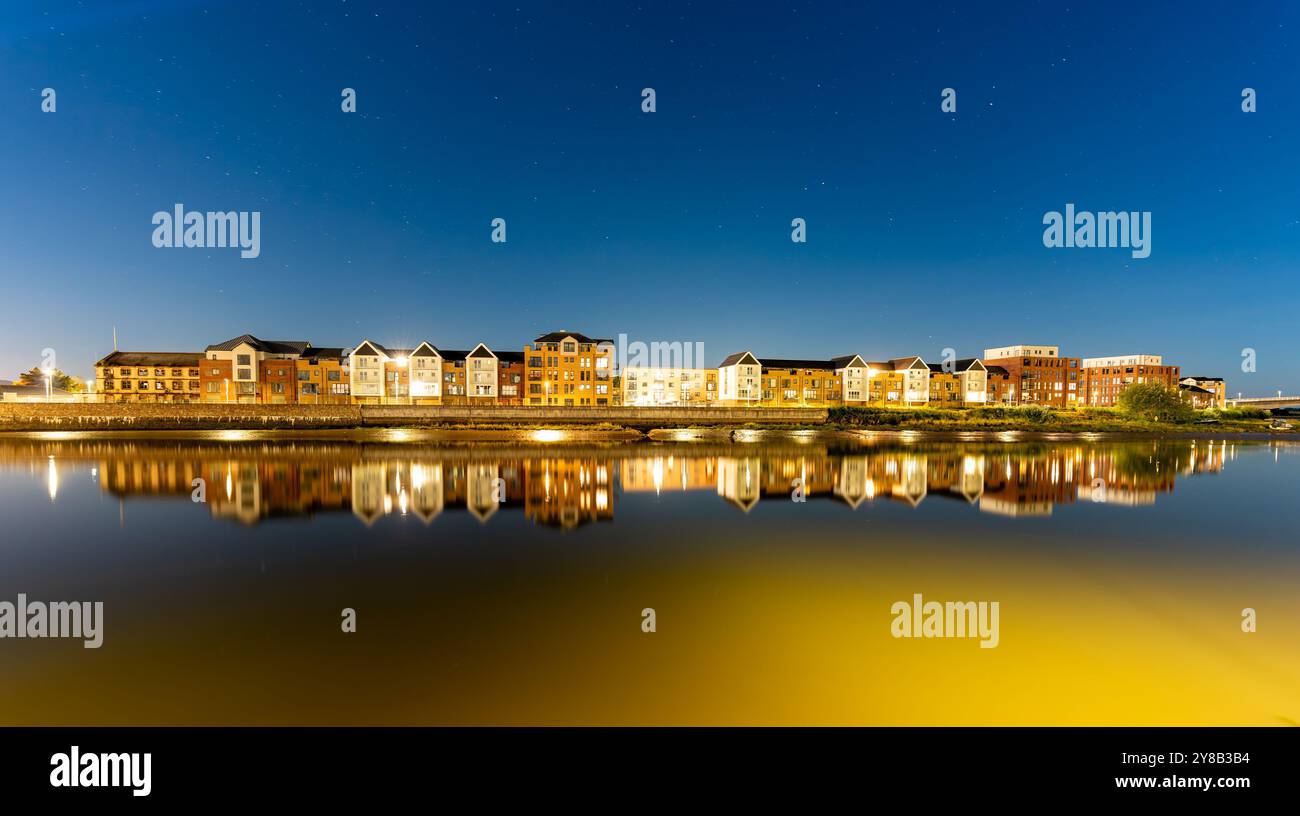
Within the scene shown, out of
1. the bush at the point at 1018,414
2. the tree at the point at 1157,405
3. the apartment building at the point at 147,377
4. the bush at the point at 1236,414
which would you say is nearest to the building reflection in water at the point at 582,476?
the bush at the point at 1018,414

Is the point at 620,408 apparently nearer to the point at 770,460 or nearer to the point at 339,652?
the point at 770,460

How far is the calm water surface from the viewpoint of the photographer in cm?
709

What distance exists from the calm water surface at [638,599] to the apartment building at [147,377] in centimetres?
5853

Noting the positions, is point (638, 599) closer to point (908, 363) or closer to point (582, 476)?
point (582, 476)

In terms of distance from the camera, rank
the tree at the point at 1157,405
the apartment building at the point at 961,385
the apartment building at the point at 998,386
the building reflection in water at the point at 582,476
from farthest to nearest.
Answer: the apartment building at the point at 998,386, the apartment building at the point at 961,385, the tree at the point at 1157,405, the building reflection in water at the point at 582,476

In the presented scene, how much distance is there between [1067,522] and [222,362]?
87183 millimetres

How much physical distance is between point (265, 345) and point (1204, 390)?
19748 centimetres

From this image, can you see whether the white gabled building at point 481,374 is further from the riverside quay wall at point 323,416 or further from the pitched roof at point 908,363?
the pitched roof at point 908,363

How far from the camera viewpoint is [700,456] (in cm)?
3725

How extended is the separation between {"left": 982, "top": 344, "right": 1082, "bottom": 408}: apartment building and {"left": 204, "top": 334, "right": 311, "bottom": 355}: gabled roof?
123 meters

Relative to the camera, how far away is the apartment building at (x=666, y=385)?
87.5m

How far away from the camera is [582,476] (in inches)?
1088

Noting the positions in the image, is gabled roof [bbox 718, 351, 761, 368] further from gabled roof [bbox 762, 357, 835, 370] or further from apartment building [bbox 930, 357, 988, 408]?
apartment building [bbox 930, 357, 988, 408]
